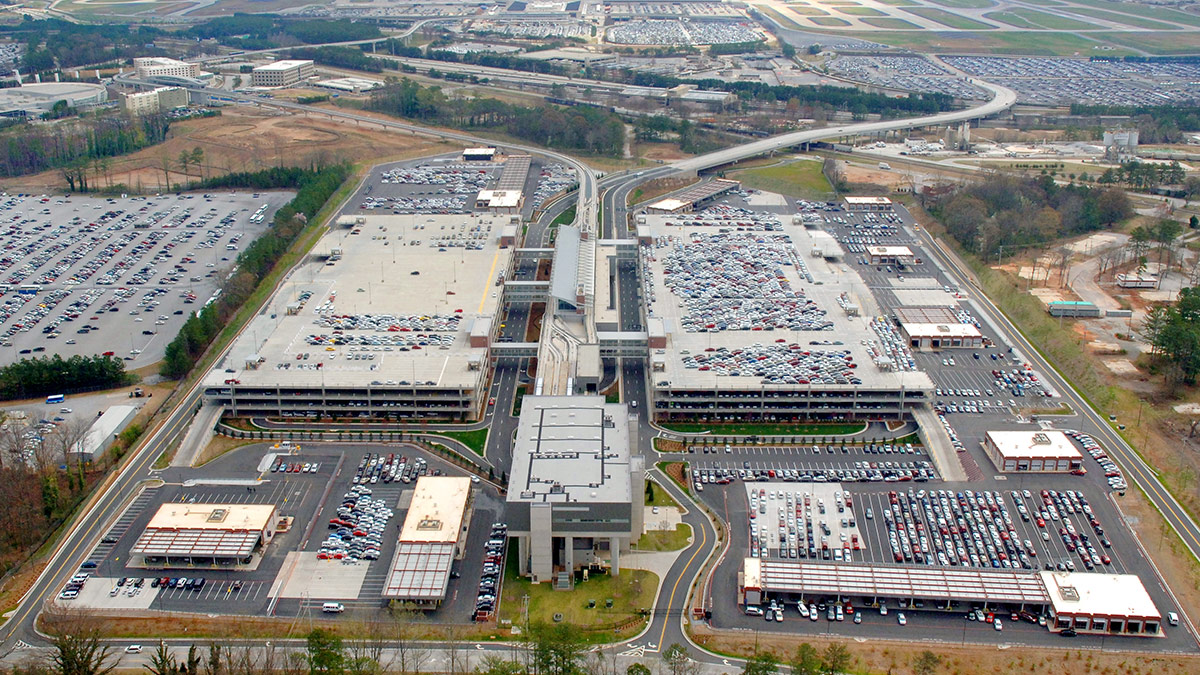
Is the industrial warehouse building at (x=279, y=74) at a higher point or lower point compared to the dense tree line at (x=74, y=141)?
higher

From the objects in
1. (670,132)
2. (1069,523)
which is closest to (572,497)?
(1069,523)

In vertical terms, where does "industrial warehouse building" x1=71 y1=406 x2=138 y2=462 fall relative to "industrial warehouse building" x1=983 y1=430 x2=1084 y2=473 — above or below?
below

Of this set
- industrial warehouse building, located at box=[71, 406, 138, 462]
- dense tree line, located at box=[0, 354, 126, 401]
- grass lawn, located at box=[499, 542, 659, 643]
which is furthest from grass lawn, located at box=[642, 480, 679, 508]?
dense tree line, located at box=[0, 354, 126, 401]

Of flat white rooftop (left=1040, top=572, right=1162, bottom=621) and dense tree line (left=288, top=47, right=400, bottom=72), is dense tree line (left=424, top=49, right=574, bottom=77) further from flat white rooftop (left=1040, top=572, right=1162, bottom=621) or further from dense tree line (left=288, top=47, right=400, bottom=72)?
flat white rooftop (left=1040, top=572, right=1162, bottom=621)

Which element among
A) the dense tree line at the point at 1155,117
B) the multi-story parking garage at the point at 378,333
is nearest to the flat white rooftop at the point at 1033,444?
the multi-story parking garage at the point at 378,333

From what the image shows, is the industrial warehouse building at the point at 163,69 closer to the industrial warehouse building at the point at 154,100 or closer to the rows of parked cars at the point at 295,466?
the industrial warehouse building at the point at 154,100

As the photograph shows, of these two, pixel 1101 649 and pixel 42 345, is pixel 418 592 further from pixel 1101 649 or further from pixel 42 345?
pixel 42 345
